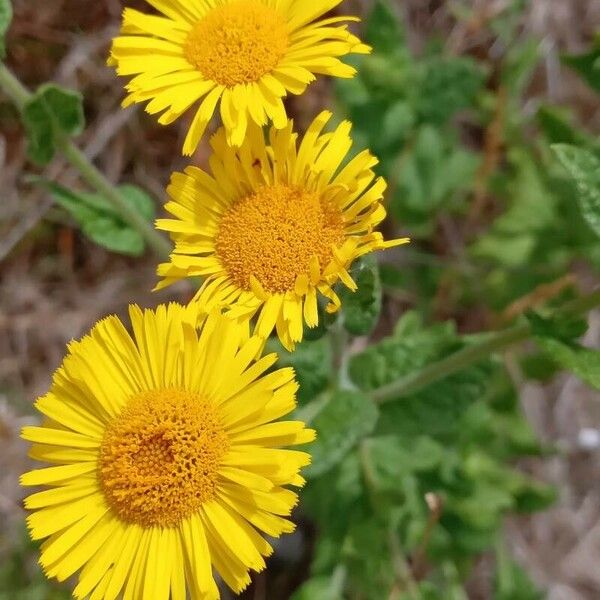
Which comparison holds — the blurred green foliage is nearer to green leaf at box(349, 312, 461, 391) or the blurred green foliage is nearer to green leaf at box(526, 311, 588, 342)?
green leaf at box(349, 312, 461, 391)

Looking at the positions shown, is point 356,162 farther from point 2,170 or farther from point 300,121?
point 2,170

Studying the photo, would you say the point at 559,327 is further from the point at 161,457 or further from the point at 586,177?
the point at 161,457

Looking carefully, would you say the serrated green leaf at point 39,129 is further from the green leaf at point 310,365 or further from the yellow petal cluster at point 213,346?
the green leaf at point 310,365

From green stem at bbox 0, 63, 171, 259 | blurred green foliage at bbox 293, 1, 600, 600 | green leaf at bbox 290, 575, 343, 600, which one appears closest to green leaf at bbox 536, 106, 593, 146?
blurred green foliage at bbox 293, 1, 600, 600

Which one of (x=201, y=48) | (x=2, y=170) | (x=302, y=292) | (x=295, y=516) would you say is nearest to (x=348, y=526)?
(x=295, y=516)

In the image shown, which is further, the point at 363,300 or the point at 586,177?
the point at 363,300

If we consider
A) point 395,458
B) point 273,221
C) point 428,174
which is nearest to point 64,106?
point 273,221

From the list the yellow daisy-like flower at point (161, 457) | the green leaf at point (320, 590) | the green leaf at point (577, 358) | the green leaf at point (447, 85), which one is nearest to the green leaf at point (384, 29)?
the green leaf at point (447, 85)
